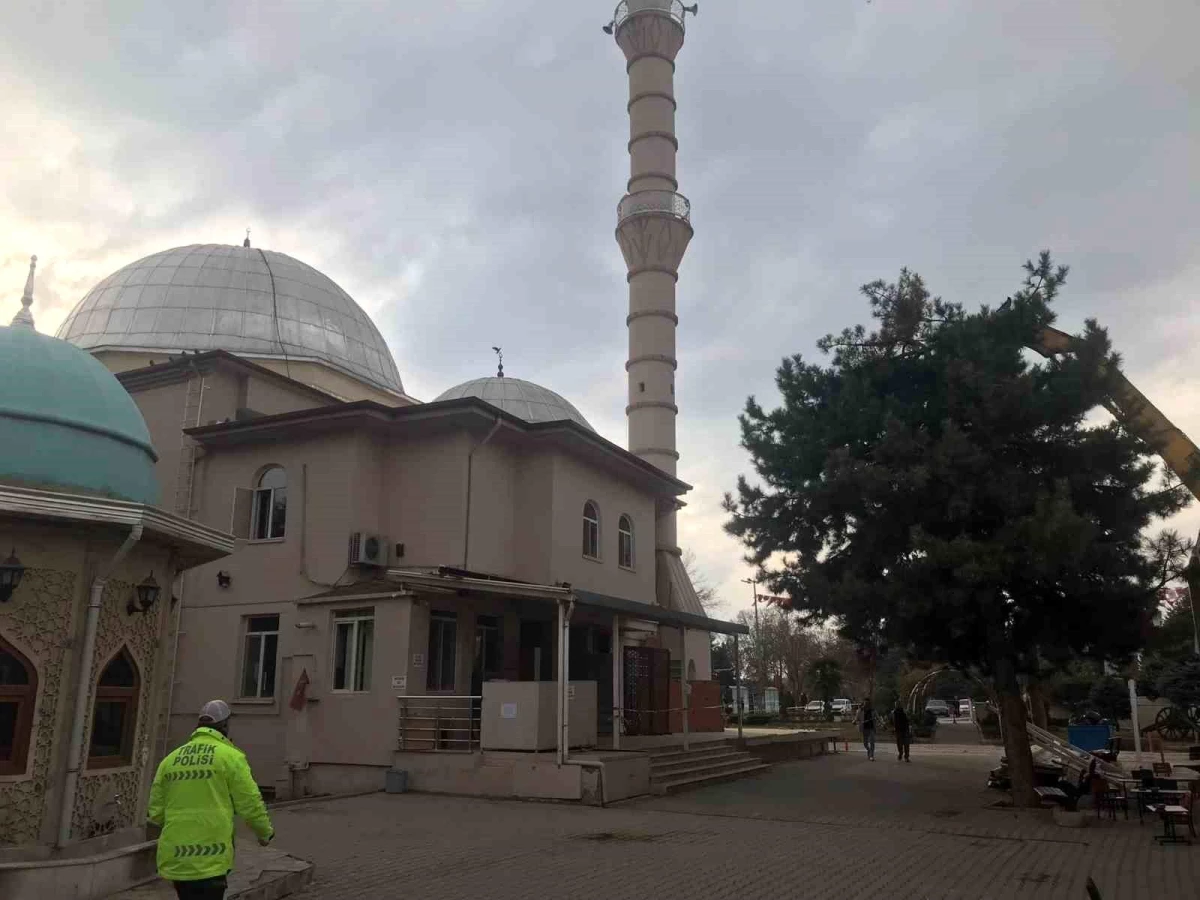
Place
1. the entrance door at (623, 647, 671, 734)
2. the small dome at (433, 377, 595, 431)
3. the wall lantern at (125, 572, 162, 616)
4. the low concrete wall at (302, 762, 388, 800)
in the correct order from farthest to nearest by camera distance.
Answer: the small dome at (433, 377, 595, 431)
the entrance door at (623, 647, 671, 734)
the low concrete wall at (302, 762, 388, 800)
the wall lantern at (125, 572, 162, 616)

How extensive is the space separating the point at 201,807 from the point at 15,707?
3634 millimetres

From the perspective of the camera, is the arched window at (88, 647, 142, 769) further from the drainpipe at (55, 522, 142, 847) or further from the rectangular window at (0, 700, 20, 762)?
the rectangular window at (0, 700, 20, 762)

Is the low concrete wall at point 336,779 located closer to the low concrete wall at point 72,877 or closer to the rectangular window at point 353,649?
the rectangular window at point 353,649

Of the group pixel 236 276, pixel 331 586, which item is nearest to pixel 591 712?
pixel 331 586

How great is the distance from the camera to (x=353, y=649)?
52.0ft

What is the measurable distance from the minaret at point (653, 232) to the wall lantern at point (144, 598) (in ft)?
68.7

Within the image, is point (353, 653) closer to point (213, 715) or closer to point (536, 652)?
point (536, 652)

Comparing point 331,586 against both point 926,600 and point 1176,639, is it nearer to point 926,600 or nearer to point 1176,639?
point 926,600

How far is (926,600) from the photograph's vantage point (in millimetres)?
12211

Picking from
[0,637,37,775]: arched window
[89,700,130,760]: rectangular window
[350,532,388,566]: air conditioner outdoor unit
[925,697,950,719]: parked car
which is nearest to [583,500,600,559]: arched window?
[350,532,388,566]: air conditioner outdoor unit

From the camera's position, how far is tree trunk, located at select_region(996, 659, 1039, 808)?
509 inches

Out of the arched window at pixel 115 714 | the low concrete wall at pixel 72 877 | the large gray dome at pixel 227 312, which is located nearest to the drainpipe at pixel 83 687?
Result: the arched window at pixel 115 714

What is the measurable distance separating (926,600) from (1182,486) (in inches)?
169

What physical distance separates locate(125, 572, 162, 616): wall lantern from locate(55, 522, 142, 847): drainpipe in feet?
1.49
